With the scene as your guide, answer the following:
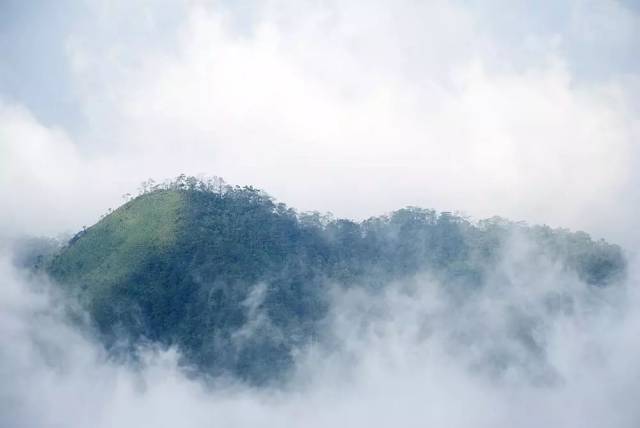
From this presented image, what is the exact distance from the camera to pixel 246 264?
47.1 metres

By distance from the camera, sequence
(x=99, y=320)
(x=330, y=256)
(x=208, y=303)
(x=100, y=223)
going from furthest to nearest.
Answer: (x=330, y=256) → (x=100, y=223) → (x=208, y=303) → (x=99, y=320)

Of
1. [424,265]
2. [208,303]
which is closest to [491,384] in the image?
[424,265]

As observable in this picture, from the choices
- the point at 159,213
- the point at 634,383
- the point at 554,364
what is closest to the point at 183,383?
the point at 159,213

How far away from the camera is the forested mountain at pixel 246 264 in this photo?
4384 centimetres

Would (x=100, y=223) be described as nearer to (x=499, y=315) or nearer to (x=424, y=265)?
(x=424, y=265)

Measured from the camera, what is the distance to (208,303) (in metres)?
45.2

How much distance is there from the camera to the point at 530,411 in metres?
45.7

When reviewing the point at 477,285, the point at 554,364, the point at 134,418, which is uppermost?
the point at 477,285

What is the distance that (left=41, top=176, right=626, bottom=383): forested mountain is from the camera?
144 feet

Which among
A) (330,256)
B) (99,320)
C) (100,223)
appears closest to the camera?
(99,320)

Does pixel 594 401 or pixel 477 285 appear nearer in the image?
pixel 594 401

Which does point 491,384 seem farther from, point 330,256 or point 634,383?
point 330,256

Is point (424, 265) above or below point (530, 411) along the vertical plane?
above

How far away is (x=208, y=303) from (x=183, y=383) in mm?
4622
